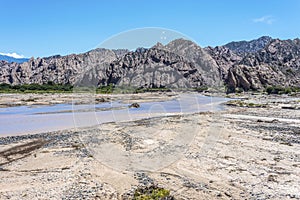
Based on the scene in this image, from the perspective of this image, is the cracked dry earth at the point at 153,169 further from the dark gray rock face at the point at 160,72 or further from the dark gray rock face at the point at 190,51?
the dark gray rock face at the point at 190,51

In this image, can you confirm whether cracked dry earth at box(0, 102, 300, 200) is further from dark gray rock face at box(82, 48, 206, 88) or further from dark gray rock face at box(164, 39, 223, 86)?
dark gray rock face at box(164, 39, 223, 86)

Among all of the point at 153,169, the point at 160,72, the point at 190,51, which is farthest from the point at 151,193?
the point at 190,51

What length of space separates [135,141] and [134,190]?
9717 millimetres

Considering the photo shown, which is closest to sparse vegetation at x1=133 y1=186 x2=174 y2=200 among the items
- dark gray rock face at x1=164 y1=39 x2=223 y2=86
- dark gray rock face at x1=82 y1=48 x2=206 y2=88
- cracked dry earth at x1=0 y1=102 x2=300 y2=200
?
cracked dry earth at x1=0 y1=102 x2=300 y2=200

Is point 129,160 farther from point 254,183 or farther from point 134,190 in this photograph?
point 254,183

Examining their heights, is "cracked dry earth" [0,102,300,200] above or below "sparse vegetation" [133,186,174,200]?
below

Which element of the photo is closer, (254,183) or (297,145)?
(254,183)

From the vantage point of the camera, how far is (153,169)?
13836 millimetres

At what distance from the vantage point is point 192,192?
10938mm

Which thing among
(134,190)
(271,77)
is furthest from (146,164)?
(271,77)

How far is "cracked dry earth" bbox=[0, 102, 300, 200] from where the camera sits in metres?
11.2

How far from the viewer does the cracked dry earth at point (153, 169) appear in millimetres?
11164

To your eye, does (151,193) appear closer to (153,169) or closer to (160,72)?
(153,169)

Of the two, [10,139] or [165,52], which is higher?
[165,52]
